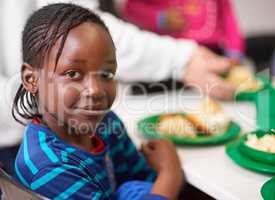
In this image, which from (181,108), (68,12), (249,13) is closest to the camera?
(68,12)

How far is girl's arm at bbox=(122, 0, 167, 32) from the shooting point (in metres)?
1.23

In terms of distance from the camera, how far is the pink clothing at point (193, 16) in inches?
49.0

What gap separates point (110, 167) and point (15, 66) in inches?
8.8

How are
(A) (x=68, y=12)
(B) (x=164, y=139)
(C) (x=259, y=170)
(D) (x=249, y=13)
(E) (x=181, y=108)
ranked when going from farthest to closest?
(D) (x=249, y=13)
(E) (x=181, y=108)
(B) (x=164, y=139)
(C) (x=259, y=170)
(A) (x=68, y=12)

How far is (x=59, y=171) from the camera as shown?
574mm

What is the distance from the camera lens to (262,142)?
708mm

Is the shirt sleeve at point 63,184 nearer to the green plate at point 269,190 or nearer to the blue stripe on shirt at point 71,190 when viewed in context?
the blue stripe on shirt at point 71,190

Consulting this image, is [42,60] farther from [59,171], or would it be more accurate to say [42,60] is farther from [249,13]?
[249,13]

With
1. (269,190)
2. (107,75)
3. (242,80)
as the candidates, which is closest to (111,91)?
(107,75)

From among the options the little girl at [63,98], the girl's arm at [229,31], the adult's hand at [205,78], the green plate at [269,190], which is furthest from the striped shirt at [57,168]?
the girl's arm at [229,31]

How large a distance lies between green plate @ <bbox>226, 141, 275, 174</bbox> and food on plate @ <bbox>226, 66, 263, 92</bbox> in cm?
28

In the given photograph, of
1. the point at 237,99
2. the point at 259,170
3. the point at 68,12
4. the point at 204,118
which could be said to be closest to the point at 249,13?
the point at 237,99

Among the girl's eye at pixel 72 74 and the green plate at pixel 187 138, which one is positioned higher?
the girl's eye at pixel 72 74

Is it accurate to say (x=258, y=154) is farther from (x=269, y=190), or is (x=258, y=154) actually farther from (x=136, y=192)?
(x=136, y=192)
